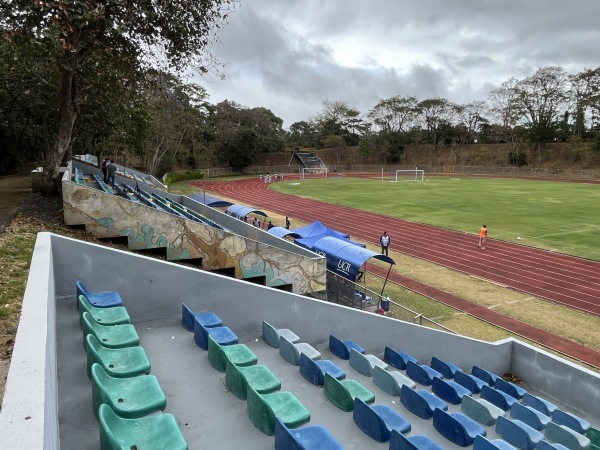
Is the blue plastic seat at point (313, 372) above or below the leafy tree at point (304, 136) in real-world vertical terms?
below

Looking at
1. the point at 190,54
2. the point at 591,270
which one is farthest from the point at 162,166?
Answer: the point at 591,270

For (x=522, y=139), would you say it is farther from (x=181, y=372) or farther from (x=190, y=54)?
(x=181, y=372)

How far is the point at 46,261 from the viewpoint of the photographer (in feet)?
16.7

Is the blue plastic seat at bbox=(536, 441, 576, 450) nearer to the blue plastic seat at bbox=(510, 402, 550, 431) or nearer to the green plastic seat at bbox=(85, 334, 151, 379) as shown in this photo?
the blue plastic seat at bbox=(510, 402, 550, 431)

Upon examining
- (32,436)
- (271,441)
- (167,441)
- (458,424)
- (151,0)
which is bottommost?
(458,424)

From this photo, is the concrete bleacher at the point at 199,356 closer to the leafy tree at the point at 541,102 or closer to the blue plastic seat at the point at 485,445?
the blue plastic seat at the point at 485,445

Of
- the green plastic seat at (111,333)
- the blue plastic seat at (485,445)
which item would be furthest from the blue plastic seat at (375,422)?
the green plastic seat at (111,333)

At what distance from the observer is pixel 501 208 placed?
Answer: 115 ft

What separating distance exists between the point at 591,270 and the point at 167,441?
20459mm

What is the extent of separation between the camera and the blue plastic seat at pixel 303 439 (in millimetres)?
3554

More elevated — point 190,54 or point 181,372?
point 190,54

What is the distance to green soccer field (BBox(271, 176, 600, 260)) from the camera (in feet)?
81.7

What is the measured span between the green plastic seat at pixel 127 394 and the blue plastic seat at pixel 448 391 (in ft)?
15.7

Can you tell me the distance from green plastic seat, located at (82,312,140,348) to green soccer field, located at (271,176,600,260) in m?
22.2
